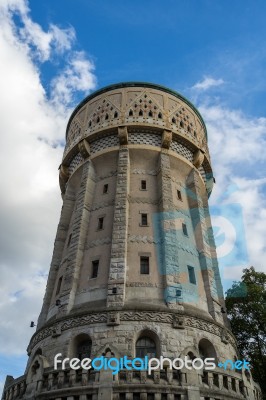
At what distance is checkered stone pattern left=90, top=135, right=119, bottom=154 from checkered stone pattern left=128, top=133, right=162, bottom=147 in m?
1.01

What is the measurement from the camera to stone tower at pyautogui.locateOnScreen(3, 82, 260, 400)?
50.2 ft

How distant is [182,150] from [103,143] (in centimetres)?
542

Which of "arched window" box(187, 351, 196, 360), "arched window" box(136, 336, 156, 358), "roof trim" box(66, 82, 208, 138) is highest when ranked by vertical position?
"roof trim" box(66, 82, 208, 138)

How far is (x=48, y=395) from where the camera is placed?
15062mm

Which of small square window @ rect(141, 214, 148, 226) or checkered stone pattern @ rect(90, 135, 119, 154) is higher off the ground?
checkered stone pattern @ rect(90, 135, 119, 154)

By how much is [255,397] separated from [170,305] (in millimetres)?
5363

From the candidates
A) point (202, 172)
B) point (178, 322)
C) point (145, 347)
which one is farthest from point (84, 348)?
point (202, 172)

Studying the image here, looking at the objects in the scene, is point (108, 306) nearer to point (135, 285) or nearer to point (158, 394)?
→ point (135, 285)

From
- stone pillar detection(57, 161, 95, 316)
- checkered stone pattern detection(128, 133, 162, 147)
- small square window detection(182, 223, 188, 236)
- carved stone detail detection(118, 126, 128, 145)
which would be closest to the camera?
stone pillar detection(57, 161, 95, 316)

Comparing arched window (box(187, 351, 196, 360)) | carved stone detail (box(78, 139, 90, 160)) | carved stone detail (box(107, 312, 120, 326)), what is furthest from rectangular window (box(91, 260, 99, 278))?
carved stone detail (box(78, 139, 90, 160))

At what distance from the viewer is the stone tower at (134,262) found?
A: 15289 mm

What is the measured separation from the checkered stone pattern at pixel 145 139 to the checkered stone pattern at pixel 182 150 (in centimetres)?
107

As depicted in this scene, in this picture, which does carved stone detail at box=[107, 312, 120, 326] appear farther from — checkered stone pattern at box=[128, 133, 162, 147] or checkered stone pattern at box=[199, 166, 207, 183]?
checkered stone pattern at box=[199, 166, 207, 183]

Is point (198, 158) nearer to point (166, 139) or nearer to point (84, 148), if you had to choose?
point (166, 139)
